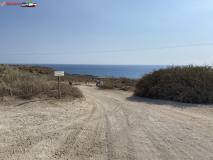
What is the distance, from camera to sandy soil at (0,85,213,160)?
3.94 meters

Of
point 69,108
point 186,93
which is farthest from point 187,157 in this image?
point 186,93

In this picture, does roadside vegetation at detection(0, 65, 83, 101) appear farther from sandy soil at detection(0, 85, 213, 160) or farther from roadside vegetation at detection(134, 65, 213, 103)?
roadside vegetation at detection(134, 65, 213, 103)

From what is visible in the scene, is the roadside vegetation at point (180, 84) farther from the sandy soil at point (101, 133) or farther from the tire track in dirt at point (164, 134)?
the tire track in dirt at point (164, 134)

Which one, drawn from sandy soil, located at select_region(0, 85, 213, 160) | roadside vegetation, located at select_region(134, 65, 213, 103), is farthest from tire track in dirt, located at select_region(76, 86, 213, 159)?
roadside vegetation, located at select_region(134, 65, 213, 103)

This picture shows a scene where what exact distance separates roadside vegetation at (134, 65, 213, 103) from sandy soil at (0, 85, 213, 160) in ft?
5.57

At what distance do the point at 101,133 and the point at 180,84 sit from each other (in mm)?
7240

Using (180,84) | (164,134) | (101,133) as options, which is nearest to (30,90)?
(101,133)

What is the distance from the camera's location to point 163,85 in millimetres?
11062

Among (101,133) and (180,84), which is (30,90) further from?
(180,84)

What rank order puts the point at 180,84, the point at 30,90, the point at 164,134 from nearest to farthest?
the point at 164,134 → the point at 30,90 → the point at 180,84

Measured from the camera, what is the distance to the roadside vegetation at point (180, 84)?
9.59 m

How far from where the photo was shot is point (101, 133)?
513cm

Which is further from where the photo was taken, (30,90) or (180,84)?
(180,84)

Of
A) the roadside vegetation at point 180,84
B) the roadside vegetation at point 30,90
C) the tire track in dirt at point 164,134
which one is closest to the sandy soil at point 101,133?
the tire track in dirt at point 164,134
